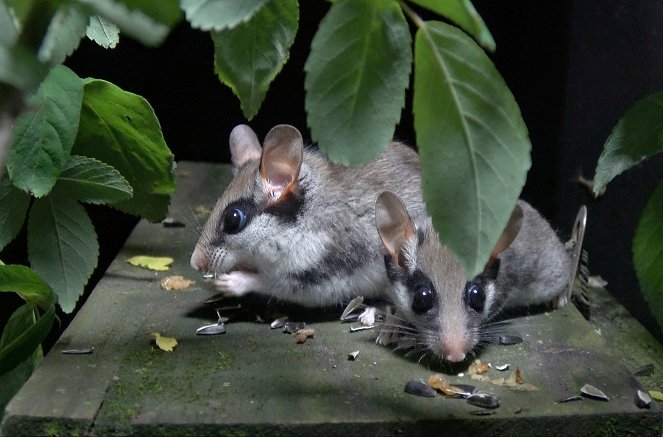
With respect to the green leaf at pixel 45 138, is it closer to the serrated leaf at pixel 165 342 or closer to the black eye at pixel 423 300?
the serrated leaf at pixel 165 342

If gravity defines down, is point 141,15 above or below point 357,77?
above

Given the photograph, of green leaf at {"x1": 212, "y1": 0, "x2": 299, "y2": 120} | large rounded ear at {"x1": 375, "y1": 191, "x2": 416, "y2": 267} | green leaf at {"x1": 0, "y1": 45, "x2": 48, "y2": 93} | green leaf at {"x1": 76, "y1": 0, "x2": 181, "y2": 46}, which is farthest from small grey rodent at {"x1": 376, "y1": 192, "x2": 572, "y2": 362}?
green leaf at {"x1": 0, "y1": 45, "x2": 48, "y2": 93}

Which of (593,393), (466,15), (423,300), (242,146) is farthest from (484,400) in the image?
(242,146)

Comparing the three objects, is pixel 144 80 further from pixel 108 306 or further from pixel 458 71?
pixel 458 71

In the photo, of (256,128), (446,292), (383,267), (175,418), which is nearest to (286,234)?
(383,267)

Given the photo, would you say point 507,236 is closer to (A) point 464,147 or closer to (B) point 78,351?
(A) point 464,147

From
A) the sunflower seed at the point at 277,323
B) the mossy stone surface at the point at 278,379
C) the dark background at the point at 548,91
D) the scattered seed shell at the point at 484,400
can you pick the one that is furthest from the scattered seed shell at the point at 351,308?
the dark background at the point at 548,91

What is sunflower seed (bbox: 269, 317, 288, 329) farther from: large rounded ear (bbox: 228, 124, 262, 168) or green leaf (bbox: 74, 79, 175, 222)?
large rounded ear (bbox: 228, 124, 262, 168)
